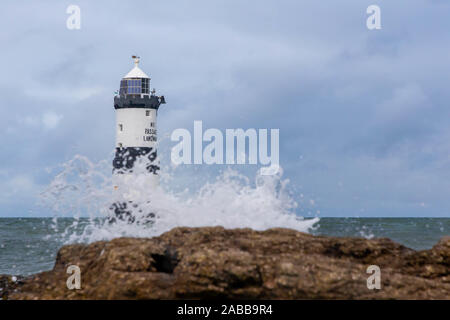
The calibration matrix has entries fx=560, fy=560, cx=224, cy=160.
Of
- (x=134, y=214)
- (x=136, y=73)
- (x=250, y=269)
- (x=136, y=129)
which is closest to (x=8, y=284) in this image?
(x=250, y=269)

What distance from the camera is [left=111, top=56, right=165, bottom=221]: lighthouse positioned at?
2723cm

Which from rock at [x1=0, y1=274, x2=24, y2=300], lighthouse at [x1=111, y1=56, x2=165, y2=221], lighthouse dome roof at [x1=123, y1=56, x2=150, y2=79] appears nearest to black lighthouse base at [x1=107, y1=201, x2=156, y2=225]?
rock at [x1=0, y1=274, x2=24, y2=300]

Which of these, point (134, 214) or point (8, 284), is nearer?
point (8, 284)

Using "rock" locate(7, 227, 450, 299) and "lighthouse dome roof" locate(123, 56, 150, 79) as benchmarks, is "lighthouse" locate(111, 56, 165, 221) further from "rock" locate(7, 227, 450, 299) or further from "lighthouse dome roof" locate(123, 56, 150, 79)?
"rock" locate(7, 227, 450, 299)

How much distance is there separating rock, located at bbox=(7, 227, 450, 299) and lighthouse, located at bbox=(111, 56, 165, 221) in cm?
1790

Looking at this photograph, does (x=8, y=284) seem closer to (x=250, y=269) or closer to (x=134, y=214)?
(x=250, y=269)

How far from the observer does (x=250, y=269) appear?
25.0 ft

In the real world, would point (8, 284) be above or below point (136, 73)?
below

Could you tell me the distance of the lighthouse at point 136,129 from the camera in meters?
27.2

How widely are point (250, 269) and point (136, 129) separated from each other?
20.7 meters

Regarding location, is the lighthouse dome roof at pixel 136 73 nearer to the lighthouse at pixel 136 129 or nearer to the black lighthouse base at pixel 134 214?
the lighthouse at pixel 136 129
